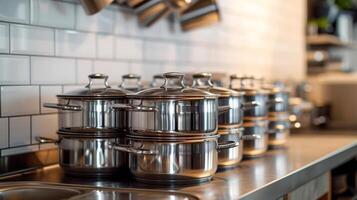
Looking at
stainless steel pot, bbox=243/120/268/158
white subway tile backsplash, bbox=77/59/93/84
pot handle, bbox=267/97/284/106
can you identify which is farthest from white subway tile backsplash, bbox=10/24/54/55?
pot handle, bbox=267/97/284/106

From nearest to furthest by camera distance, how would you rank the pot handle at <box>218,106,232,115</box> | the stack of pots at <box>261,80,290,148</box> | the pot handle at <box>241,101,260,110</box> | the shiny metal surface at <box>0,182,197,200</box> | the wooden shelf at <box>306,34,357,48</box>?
the shiny metal surface at <box>0,182,197,200</box> < the pot handle at <box>218,106,232,115</box> < the pot handle at <box>241,101,260,110</box> < the stack of pots at <box>261,80,290,148</box> < the wooden shelf at <box>306,34,357,48</box>

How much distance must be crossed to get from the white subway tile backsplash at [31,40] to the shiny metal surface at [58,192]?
366 mm

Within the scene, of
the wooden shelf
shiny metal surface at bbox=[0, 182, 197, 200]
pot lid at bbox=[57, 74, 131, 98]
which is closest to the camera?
shiny metal surface at bbox=[0, 182, 197, 200]

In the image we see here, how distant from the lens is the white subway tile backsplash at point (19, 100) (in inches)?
59.7

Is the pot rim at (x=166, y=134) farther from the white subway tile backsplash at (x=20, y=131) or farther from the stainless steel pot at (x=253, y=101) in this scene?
the stainless steel pot at (x=253, y=101)

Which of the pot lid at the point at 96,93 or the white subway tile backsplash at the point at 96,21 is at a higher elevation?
the white subway tile backsplash at the point at 96,21

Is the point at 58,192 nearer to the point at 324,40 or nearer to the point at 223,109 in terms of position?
the point at 223,109

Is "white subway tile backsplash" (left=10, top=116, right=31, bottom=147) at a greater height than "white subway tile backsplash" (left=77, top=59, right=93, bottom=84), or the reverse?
"white subway tile backsplash" (left=77, top=59, right=93, bottom=84)

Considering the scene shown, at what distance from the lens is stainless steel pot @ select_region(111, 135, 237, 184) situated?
1.35 m

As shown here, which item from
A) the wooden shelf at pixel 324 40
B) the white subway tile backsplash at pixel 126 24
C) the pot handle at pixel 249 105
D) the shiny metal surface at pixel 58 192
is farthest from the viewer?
the wooden shelf at pixel 324 40

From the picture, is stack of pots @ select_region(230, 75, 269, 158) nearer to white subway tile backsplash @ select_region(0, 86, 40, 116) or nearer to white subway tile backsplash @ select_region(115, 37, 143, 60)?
white subway tile backsplash @ select_region(115, 37, 143, 60)

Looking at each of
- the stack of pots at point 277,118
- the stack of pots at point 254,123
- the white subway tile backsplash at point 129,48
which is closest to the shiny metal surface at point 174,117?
the stack of pots at point 254,123

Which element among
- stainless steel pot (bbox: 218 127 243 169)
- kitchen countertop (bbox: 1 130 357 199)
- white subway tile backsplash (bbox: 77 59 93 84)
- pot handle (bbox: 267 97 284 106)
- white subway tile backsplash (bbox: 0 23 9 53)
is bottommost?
kitchen countertop (bbox: 1 130 357 199)

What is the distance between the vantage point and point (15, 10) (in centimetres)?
153
